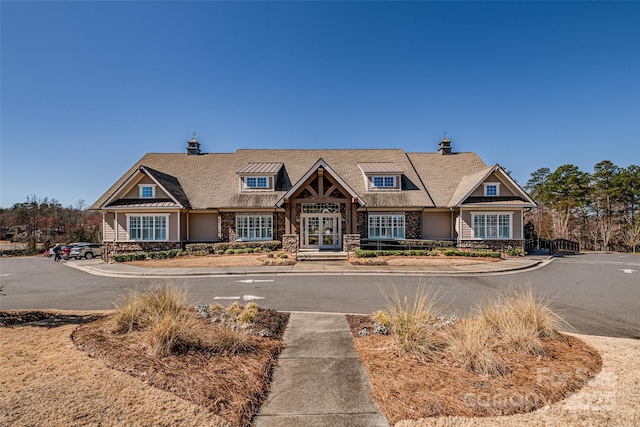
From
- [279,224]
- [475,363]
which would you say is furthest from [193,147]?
[475,363]

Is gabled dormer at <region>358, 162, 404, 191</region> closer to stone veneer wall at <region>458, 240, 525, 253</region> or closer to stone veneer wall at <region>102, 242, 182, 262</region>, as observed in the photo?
stone veneer wall at <region>458, 240, 525, 253</region>

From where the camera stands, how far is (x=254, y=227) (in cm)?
2514

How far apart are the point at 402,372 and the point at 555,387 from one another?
1873mm

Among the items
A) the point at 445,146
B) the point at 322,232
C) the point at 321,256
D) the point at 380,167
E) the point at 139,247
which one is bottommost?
the point at 321,256

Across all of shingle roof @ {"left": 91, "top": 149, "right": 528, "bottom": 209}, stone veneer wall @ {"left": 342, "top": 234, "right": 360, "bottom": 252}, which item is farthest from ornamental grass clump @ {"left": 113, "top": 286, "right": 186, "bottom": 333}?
shingle roof @ {"left": 91, "top": 149, "right": 528, "bottom": 209}

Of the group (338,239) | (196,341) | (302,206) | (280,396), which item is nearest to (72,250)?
(302,206)

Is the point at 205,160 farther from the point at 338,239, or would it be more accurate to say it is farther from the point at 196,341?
the point at 196,341

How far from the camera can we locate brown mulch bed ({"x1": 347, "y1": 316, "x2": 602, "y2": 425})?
3615 millimetres

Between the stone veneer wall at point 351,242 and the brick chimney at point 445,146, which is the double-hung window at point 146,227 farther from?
the brick chimney at point 445,146

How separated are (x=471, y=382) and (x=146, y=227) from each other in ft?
84.3

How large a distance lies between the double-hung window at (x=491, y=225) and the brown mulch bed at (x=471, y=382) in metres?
20.4

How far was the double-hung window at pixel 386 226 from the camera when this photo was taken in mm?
24953

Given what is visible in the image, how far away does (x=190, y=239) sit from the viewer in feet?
84.5

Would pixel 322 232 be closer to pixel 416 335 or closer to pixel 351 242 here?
pixel 351 242
